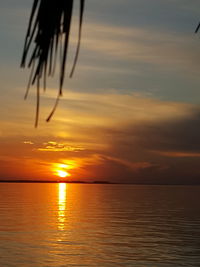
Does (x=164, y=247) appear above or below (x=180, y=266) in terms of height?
below

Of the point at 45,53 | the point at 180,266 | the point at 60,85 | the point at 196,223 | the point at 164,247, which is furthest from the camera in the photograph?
the point at 196,223

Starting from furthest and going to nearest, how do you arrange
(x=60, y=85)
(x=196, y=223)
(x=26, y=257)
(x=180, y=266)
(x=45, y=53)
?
(x=196, y=223) < (x=26, y=257) < (x=180, y=266) < (x=45, y=53) < (x=60, y=85)

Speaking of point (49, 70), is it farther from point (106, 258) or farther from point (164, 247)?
point (164, 247)

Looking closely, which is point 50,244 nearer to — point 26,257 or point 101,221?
point 26,257

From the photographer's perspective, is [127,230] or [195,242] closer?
[195,242]

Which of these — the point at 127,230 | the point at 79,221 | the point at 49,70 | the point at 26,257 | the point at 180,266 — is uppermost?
the point at 49,70

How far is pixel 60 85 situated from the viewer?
4.37 feet

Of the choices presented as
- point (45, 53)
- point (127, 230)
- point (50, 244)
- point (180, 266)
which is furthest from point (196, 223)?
point (45, 53)

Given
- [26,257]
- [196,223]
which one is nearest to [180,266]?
[26,257]

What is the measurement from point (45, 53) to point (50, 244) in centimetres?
4281

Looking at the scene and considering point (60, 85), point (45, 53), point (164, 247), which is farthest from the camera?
point (164, 247)

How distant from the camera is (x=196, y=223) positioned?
2424 inches

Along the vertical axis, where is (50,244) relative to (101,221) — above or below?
above

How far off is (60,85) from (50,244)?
141 ft
